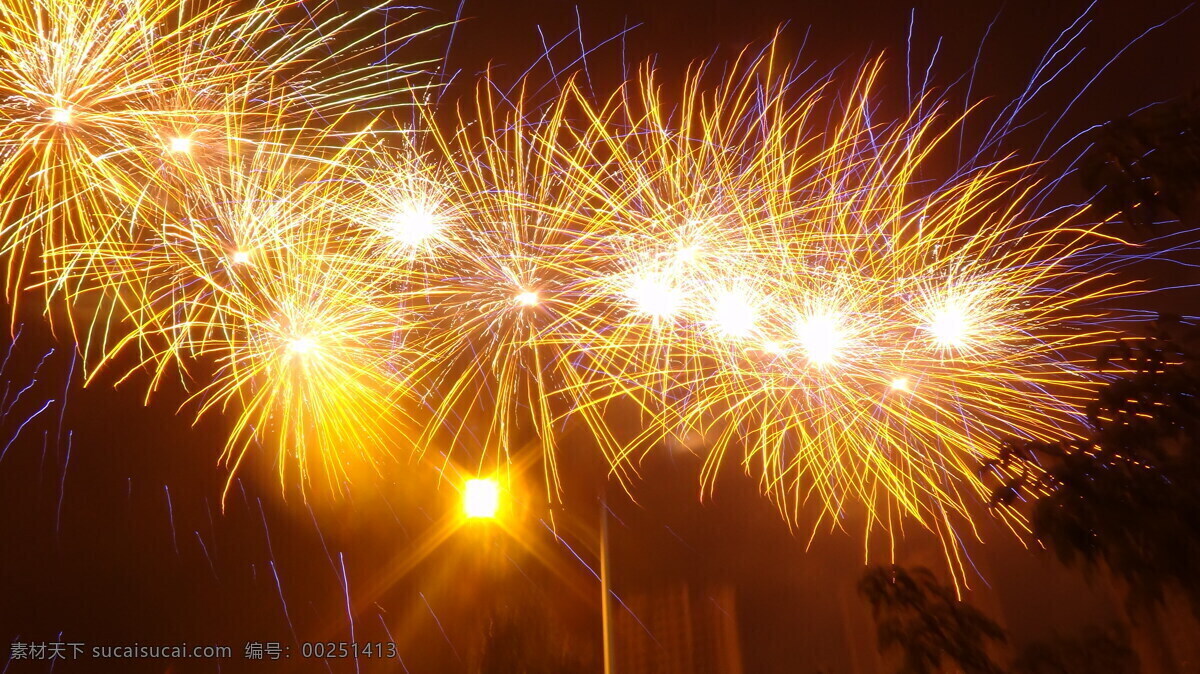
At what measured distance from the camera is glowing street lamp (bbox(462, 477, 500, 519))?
821cm

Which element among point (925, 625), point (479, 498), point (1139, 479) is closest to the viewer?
point (1139, 479)

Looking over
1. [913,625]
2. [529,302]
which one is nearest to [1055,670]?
[913,625]

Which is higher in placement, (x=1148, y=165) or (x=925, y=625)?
(x=1148, y=165)

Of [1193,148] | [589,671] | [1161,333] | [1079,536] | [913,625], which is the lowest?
[589,671]

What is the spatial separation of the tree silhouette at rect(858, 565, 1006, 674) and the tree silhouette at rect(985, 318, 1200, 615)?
129 inches

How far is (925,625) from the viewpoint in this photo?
7219mm

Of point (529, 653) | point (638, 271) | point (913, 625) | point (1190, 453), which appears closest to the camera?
point (1190, 453)

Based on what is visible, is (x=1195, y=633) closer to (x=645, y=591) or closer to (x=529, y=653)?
(x=529, y=653)

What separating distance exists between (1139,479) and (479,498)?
5.53m

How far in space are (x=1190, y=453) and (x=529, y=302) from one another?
7.62m

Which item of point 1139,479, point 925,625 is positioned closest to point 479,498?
point 925,625

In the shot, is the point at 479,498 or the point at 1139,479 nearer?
the point at 1139,479

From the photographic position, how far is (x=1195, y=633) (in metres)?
4.18

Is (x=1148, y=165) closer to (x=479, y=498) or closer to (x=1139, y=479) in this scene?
(x=1139, y=479)
